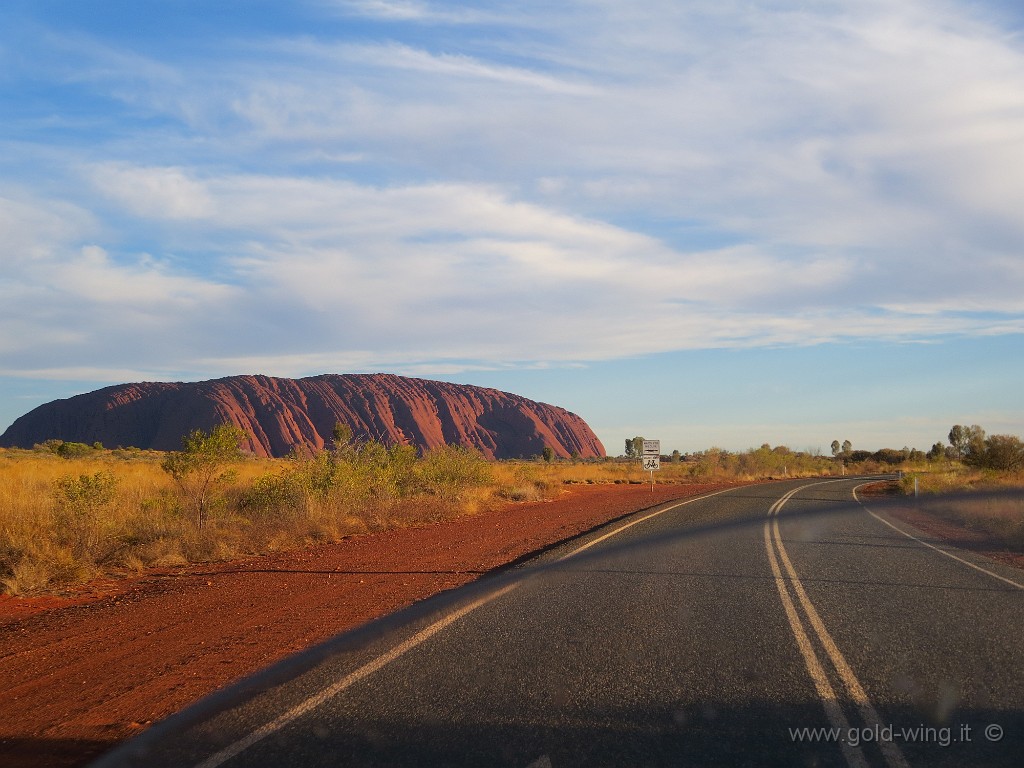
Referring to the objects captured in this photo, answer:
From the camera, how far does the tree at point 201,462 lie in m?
18.0

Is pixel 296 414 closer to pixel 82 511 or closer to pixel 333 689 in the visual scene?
pixel 82 511

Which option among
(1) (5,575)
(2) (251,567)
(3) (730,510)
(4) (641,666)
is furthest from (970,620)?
(3) (730,510)

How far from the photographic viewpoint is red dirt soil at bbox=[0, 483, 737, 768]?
532 centimetres

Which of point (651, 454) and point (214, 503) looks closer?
point (214, 503)

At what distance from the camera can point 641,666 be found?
592 cm

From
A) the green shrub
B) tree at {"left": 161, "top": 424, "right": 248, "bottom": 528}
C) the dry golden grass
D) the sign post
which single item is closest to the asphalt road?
the dry golden grass

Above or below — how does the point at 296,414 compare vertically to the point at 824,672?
above

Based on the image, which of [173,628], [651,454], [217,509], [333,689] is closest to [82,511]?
[217,509]

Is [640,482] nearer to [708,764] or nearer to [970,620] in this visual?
[970,620]

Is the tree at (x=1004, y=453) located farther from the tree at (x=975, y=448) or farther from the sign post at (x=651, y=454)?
the sign post at (x=651, y=454)

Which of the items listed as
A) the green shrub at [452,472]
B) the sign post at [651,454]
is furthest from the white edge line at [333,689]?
the sign post at [651,454]

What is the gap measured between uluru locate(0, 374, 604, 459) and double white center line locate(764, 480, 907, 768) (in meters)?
79.4

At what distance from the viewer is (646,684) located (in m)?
5.45

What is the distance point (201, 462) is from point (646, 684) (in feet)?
49.8
